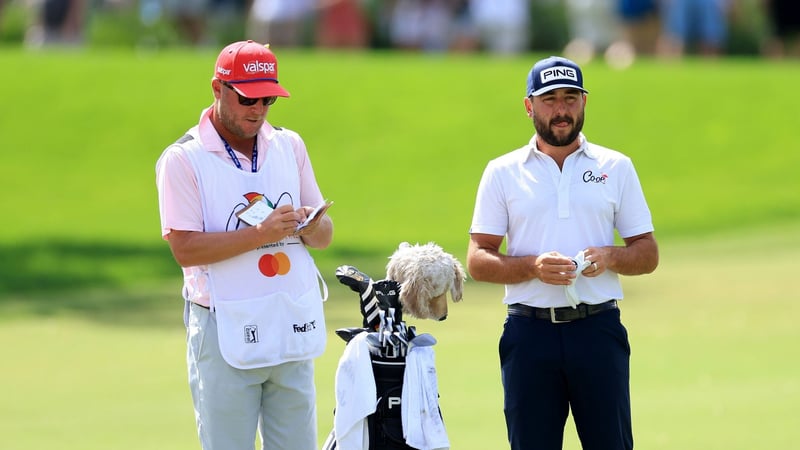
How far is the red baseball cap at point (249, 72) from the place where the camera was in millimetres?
5656

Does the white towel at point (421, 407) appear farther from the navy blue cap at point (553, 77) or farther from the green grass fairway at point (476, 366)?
the green grass fairway at point (476, 366)

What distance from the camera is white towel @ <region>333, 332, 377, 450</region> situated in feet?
18.7

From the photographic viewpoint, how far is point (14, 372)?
10797mm

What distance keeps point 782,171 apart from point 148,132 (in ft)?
30.1

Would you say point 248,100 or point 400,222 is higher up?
point 400,222

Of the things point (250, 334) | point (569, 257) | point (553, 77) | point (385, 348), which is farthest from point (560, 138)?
point (250, 334)

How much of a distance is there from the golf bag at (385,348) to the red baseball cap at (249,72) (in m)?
0.86

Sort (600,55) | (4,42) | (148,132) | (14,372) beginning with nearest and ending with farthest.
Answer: (14,372), (148,132), (600,55), (4,42)

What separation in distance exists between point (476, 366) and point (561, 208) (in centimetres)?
473

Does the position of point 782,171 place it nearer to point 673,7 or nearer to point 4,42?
point 673,7

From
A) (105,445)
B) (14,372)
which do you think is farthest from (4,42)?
(105,445)

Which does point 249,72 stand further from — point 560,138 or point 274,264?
point 560,138

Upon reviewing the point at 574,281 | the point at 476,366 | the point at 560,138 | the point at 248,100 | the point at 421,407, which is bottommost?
the point at 476,366

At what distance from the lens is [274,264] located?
19.0 ft
